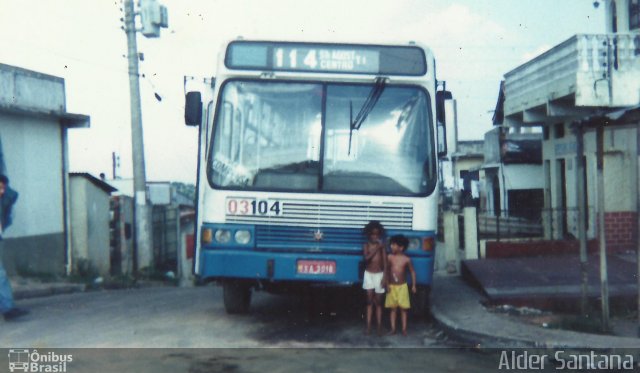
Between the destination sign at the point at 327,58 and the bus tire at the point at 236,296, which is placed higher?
the destination sign at the point at 327,58

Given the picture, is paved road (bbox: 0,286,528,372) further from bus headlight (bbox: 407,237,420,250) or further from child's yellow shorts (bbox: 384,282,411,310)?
bus headlight (bbox: 407,237,420,250)

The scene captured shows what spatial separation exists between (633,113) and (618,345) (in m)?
2.27

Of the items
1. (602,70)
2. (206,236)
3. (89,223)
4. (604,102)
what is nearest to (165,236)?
Answer: (89,223)

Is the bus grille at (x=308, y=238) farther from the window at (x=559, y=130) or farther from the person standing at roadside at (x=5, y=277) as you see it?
the window at (x=559, y=130)

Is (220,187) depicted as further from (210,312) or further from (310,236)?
(210,312)

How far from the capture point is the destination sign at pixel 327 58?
9.52 metres

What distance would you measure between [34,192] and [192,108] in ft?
31.4

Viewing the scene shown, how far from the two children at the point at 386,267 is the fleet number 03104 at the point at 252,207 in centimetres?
102

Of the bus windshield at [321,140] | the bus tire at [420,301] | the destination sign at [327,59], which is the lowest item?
the bus tire at [420,301]

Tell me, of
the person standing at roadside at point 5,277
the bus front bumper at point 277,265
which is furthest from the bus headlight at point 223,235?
the person standing at roadside at point 5,277

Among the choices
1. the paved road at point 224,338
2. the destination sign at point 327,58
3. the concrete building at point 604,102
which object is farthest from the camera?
the concrete building at point 604,102

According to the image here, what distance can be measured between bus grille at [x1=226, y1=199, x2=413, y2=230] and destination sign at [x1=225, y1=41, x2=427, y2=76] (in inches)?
60.9

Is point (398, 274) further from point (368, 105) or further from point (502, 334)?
point (368, 105)

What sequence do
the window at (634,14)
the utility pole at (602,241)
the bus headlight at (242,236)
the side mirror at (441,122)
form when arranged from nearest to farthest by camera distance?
the utility pole at (602,241), the bus headlight at (242,236), the side mirror at (441,122), the window at (634,14)
